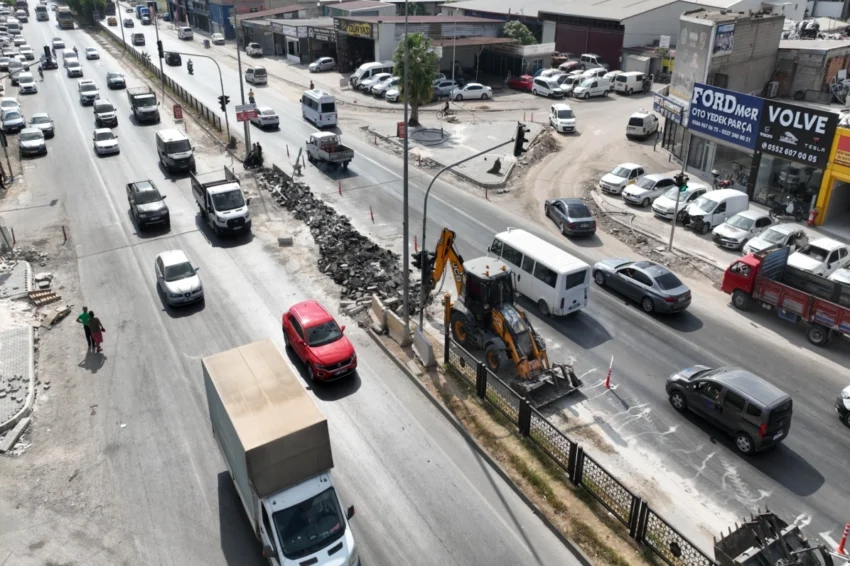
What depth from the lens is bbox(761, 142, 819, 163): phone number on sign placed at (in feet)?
101

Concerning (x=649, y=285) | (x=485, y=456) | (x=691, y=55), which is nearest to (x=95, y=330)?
(x=485, y=456)

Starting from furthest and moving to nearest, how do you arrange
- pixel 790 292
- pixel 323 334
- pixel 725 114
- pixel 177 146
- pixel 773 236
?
pixel 177 146 < pixel 725 114 < pixel 773 236 < pixel 790 292 < pixel 323 334

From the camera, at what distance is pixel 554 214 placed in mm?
31641

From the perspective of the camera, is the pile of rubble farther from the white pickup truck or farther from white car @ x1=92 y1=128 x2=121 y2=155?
white car @ x1=92 y1=128 x2=121 y2=155

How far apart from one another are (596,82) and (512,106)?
866 centimetres

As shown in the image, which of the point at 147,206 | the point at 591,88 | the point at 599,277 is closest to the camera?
the point at 599,277

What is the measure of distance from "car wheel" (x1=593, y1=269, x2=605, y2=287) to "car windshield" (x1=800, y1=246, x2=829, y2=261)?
900cm

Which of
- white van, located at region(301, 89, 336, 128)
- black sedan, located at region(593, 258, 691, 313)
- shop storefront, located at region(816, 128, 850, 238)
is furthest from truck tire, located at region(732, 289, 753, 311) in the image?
white van, located at region(301, 89, 336, 128)

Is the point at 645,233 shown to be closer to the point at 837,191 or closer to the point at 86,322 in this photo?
the point at 837,191

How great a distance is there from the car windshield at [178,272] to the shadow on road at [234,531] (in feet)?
33.9

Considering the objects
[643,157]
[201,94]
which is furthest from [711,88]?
[201,94]

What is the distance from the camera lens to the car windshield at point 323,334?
19047 mm

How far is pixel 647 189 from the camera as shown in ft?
112

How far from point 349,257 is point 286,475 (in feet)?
49.9
